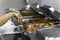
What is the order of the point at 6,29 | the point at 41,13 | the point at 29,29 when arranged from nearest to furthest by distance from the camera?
the point at 29,29 → the point at 6,29 → the point at 41,13

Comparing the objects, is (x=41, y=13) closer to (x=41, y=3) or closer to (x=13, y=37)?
(x=41, y=3)

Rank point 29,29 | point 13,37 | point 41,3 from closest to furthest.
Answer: point 29,29
point 13,37
point 41,3

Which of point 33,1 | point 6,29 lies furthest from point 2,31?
point 33,1

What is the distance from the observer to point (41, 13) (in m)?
1.99

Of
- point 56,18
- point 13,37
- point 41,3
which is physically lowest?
point 13,37

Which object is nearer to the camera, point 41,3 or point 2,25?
point 2,25

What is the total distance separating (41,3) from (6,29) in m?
0.60

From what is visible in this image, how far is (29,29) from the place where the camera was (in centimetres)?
152

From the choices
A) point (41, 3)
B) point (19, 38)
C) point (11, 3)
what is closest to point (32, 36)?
point (19, 38)

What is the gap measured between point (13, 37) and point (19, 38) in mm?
100

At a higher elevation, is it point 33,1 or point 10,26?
point 33,1

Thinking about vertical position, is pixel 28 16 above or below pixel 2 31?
above

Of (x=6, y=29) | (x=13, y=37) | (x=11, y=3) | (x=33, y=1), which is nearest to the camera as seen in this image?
(x=13, y=37)

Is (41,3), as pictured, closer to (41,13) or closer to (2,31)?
(41,13)
